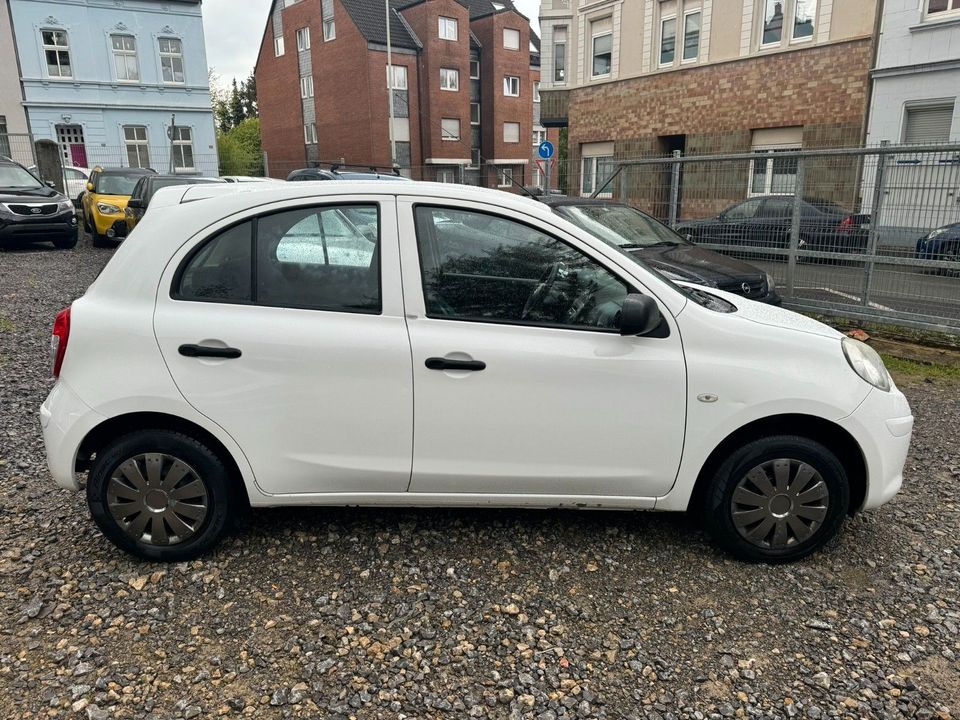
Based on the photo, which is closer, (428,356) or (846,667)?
(846,667)

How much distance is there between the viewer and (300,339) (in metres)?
3.24

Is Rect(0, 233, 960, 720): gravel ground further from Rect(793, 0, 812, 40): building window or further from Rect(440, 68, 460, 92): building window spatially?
Rect(440, 68, 460, 92): building window

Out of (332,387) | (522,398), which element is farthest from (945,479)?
(332,387)

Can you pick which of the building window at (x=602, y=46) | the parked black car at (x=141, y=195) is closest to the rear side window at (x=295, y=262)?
the parked black car at (x=141, y=195)

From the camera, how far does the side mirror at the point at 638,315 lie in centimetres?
315

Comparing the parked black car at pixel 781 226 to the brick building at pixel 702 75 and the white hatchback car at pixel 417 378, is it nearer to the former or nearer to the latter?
the brick building at pixel 702 75

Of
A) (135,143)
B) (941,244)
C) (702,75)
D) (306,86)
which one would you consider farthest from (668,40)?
(306,86)

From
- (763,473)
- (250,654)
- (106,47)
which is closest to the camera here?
(250,654)

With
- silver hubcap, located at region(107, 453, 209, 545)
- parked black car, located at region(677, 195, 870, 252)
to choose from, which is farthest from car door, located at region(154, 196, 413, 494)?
parked black car, located at region(677, 195, 870, 252)

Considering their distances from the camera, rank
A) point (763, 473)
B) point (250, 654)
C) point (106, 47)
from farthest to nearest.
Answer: point (106, 47) → point (763, 473) → point (250, 654)

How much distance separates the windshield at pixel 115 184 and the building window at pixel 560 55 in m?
17.5

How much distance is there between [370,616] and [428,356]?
3.77 feet

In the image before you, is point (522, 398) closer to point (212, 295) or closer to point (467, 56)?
point (212, 295)

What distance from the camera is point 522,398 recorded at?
329 cm
